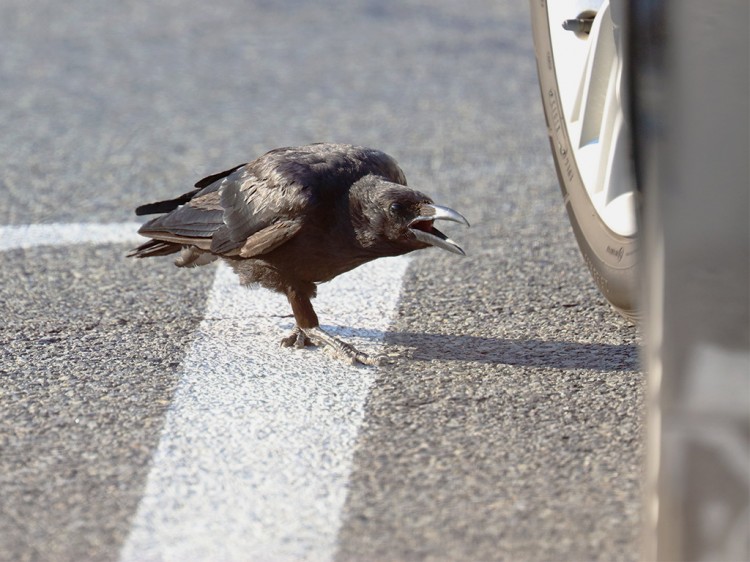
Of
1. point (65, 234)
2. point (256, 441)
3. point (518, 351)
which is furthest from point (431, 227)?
point (65, 234)

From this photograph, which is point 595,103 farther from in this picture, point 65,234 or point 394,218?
point 65,234

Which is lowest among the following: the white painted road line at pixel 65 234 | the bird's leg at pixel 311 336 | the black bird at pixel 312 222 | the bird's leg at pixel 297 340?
the white painted road line at pixel 65 234

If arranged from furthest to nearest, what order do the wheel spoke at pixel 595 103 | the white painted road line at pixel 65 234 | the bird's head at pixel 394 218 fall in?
the white painted road line at pixel 65 234 < the wheel spoke at pixel 595 103 < the bird's head at pixel 394 218

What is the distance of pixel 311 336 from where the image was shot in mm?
4016

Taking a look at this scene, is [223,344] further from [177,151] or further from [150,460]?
[177,151]

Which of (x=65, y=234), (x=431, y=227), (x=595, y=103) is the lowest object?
(x=65, y=234)

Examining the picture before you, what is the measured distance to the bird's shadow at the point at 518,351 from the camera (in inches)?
147

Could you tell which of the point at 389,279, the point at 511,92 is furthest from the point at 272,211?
the point at 511,92

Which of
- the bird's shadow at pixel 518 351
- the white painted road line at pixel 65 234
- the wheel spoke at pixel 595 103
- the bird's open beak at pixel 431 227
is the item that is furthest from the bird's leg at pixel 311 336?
the white painted road line at pixel 65 234

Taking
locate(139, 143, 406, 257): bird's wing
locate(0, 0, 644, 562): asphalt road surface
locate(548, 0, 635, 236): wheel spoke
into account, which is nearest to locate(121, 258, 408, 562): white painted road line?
locate(0, 0, 644, 562): asphalt road surface

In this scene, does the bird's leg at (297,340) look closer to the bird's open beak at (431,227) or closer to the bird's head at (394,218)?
the bird's head at (394,218)

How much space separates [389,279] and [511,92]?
3.89 metres

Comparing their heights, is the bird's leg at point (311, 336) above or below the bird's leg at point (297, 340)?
above

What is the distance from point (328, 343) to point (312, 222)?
0.43 m
